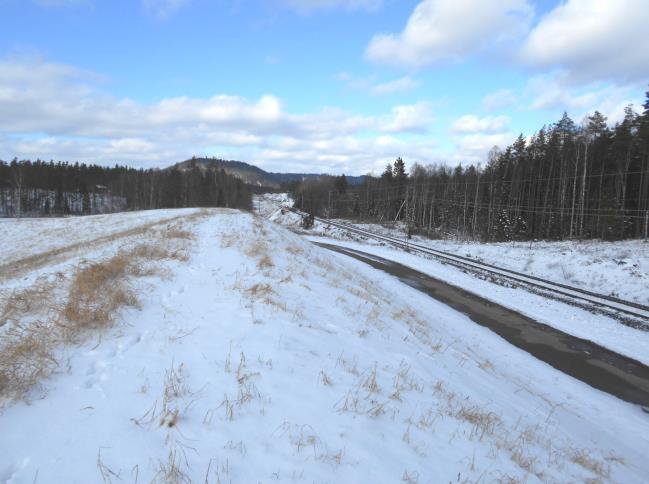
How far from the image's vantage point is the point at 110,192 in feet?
352

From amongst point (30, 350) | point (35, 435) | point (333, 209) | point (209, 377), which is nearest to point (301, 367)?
point (209, 377)

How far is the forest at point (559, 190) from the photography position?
45.2 metres

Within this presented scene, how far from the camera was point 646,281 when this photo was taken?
858 inches

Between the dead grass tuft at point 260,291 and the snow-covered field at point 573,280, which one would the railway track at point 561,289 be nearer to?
the snow-covered field at point 573,280

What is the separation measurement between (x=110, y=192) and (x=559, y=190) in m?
108

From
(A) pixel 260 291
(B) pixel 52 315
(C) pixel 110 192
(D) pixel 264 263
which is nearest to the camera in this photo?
(B) pixel 52 315

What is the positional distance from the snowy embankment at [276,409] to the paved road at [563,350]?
9.62ft

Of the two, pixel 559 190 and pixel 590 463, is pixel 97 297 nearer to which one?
pixel 590 463

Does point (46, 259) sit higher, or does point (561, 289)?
point (46, 259)

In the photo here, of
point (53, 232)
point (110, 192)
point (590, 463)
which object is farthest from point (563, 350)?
point (110, 192)

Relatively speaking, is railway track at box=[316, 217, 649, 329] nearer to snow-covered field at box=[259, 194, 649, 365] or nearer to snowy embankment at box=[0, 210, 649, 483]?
snow-covered field at box=[259, 194, 649, 365]

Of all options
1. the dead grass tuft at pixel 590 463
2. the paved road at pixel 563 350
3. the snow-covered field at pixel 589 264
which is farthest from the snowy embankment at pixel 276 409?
the snow-covered field at pixel 589 264

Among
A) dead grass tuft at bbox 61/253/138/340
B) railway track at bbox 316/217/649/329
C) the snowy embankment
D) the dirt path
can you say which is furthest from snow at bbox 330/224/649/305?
the dirt path

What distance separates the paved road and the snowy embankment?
2932 millimetres
